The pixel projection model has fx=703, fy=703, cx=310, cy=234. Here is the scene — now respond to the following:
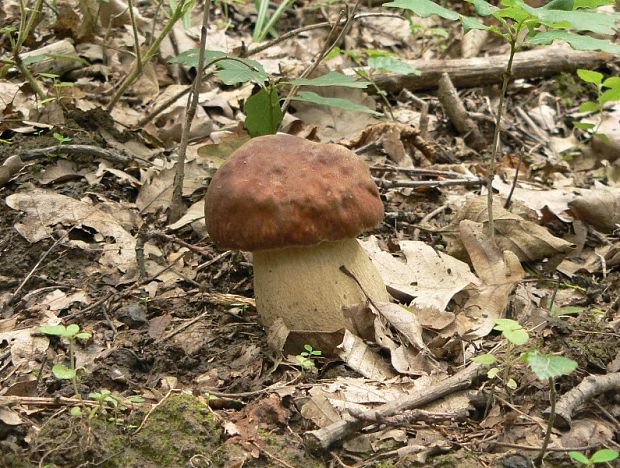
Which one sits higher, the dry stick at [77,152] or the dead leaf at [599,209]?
the dry stick at [77,152]

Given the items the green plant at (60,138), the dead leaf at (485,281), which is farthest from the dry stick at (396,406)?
the green plant at (60,138)

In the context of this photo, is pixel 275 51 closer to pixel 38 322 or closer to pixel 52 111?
pixel 52 111

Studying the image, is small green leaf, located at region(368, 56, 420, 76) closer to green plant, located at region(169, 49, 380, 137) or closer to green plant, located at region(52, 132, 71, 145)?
green plant, located at region(169, 49, 380, 137)

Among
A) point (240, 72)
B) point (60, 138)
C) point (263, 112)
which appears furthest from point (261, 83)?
point (60, 138)

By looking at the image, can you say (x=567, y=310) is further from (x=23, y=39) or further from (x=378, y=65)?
(x=23, y=39)

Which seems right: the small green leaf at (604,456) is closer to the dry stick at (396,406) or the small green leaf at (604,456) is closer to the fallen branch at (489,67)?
the dry stick at (396,406)
